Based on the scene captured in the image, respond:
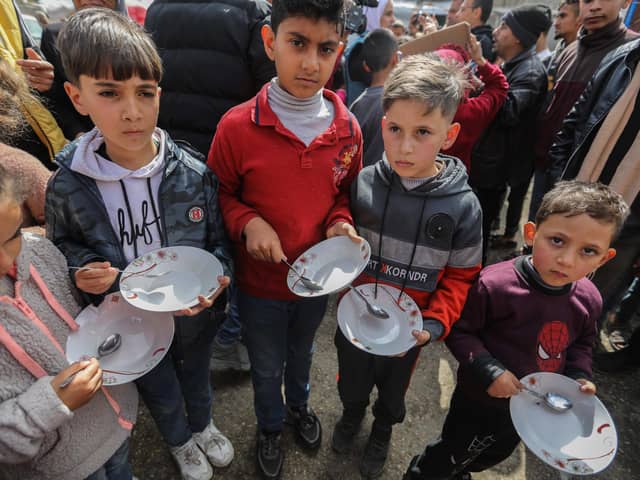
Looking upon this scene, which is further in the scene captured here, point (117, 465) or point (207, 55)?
point (207, 55)

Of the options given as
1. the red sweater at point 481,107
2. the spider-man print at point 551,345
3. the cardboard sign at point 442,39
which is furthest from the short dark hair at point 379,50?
the spider-man print at point 551,345

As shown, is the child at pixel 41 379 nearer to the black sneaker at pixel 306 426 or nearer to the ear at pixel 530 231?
the black sneaker at pixel 306 426

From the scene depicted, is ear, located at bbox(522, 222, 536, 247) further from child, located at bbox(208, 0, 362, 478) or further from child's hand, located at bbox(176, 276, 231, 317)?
child's hand, located at bbox(176, 276, 231, 317)

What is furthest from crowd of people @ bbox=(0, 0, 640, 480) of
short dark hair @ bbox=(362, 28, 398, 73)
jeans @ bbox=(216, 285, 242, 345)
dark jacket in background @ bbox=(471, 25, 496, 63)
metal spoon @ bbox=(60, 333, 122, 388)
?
dark jacket in background @ bbox=(471, 25, 496, 63)

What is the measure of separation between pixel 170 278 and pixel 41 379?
1.45 feet

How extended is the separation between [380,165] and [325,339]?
5.26 ft

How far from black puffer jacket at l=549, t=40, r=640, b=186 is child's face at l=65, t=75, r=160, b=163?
248cm

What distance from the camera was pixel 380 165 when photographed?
56.7 inches

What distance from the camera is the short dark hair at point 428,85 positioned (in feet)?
4.19

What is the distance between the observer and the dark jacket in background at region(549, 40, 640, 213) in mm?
2068

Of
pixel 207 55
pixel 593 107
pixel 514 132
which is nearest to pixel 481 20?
pixel 514 132

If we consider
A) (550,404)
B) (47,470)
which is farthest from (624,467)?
(47,470)

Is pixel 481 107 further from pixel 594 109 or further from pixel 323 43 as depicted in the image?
pixel 323 43

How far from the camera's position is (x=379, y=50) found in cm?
251
